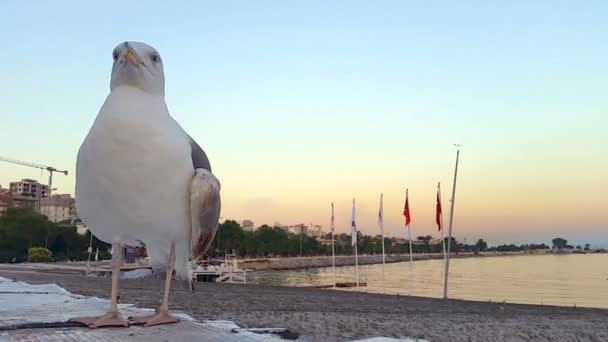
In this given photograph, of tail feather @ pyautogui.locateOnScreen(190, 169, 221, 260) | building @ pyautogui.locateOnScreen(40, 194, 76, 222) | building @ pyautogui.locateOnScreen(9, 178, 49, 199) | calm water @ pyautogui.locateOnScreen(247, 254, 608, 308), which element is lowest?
calm water @ pyautogui.locateOnScreen(247, 254, 608, 308)

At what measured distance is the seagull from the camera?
439cm

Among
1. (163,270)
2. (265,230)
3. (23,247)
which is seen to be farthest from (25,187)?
(163,270)

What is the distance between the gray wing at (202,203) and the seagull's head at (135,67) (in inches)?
29.0

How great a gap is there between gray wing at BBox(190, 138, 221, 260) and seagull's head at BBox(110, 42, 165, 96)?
0.74 meters

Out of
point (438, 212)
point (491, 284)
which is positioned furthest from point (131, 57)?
point (491, 284)

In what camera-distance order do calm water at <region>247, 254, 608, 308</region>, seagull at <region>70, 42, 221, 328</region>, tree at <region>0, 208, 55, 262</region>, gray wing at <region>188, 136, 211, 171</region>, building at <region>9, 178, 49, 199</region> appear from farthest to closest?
building at <region>9, 178, 49, 199</region>
tree at <region>0, 208, 55, 262</region>
calm water at <region>247, 254, 608, 308</region>
gray wing at <region>188, 136, 211, 171</region>
seagull at <region>70, 42, 221, 328</region>

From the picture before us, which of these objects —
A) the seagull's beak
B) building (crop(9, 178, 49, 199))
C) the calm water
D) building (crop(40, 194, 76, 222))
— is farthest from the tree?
building (crop(9, 178, 49, 199))

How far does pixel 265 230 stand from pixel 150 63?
10280 centimetres

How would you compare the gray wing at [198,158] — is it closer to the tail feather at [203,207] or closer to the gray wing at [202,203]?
the gray wing at [202,203]

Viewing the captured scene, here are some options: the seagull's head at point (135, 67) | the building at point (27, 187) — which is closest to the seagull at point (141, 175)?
the seagull's head at point (135, 67)

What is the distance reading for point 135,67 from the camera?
457cm

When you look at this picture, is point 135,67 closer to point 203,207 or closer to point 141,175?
point 141,175

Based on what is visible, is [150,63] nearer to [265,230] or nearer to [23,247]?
[23,247]

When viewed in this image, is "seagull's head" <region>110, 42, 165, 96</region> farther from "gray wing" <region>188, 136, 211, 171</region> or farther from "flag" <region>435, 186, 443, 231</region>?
"flag" <region>435, 186, 443, 231</region>
